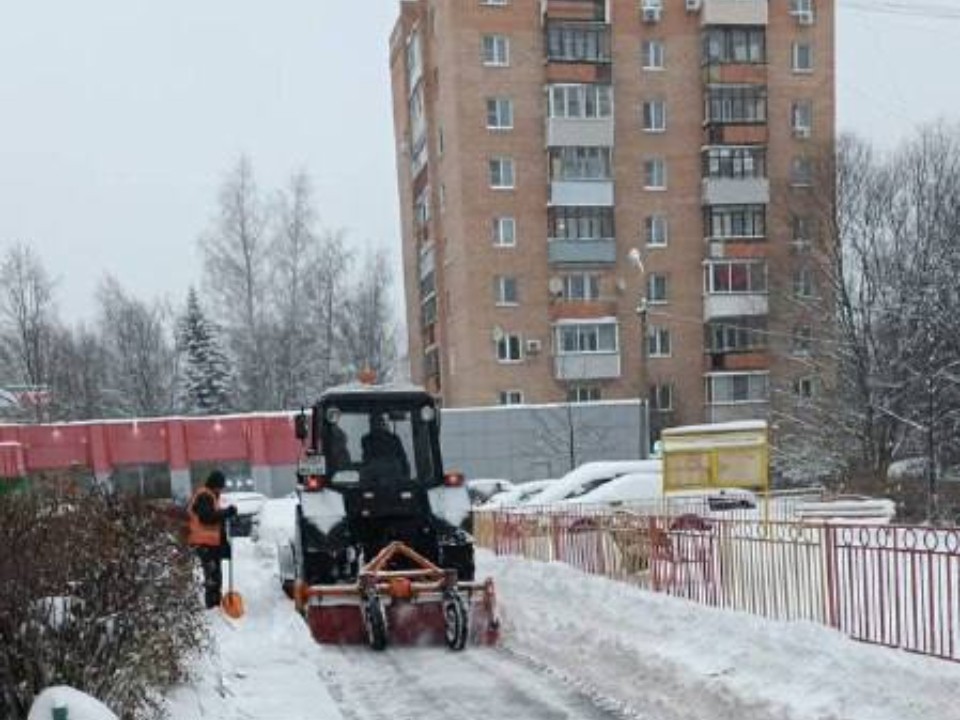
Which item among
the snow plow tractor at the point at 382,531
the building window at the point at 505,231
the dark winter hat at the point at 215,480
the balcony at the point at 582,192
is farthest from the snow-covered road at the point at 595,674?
the balcony at the point at 582,192

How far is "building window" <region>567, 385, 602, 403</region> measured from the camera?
4284 centimetres

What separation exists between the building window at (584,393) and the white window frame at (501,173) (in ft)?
27.6

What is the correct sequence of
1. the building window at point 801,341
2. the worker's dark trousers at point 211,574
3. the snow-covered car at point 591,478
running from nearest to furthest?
the worker's dark trousers at point 211,574 → the snow-covered car at point 591,478 → the building window at point 801,341

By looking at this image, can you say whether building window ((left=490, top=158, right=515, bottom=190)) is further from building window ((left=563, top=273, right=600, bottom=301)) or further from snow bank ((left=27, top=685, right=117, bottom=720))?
snow bank ((left=27, top=685, right=117, bottom=720))

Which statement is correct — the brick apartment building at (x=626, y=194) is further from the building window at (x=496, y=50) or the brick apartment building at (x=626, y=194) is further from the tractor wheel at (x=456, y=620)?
the tractor wheel at (x=456, y=620)

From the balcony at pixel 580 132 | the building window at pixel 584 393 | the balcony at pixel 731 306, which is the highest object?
the balcony at pixel 580 132

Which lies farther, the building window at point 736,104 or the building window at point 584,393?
the building window at point 736,104

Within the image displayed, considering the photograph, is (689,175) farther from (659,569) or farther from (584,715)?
(584,715)

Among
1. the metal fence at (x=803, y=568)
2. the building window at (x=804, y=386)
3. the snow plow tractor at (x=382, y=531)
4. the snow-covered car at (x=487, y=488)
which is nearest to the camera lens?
the metal fence at (x=803, y=568)

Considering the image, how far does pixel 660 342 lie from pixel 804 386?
5.97 meters

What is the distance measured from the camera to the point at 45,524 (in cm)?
591

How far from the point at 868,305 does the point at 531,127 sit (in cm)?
1600

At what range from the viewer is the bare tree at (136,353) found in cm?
6381

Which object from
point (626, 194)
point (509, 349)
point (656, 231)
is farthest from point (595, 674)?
point (656, 231)
